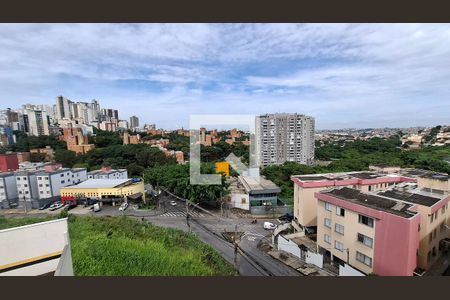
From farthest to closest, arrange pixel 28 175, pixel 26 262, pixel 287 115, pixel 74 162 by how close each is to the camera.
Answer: pixel 287 115 < pixel 74 162 < pixel 28 175 < pixel 26 262

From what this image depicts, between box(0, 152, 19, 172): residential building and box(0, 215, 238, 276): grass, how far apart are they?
10.1 m

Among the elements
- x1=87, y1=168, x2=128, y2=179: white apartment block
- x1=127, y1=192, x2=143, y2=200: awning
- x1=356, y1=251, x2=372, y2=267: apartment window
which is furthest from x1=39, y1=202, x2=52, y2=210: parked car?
x1=356, y1=251, x2=372, y2=267: apartment window

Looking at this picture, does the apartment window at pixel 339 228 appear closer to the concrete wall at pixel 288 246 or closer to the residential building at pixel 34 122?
the concrete wall at pixel 288 246

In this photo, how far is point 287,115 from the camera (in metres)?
16.4

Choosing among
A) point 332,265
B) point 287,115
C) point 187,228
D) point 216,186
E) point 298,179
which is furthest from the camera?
point 287,115

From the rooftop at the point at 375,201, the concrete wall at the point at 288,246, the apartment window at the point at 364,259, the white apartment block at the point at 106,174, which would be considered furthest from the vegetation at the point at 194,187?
the apartment window at the point at 364,259

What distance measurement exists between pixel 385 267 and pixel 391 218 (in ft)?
2.80

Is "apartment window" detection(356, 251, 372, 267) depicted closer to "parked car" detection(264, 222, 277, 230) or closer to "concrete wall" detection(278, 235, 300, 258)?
"concrete wall" detection(278, 235, 300, 258)

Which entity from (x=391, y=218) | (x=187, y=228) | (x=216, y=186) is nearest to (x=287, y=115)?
(x=216, y=186)

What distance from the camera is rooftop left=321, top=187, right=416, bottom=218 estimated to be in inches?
145

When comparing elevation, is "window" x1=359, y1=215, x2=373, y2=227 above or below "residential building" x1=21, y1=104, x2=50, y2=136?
below

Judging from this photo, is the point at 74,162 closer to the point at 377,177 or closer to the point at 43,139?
the point at 43,139

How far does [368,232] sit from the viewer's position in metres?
3.94

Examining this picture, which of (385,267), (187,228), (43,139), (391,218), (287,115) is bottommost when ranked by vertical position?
(187,228)
